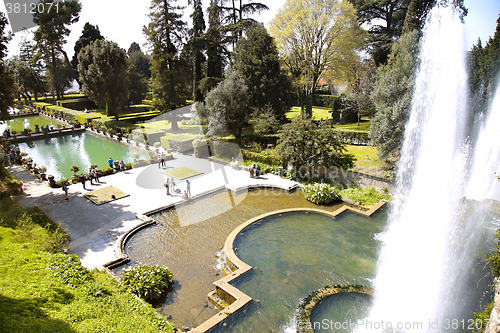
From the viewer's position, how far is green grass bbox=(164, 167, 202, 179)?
21453 mm

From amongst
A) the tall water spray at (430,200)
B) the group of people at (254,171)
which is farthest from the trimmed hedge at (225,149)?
the tall water spray at (430,200)

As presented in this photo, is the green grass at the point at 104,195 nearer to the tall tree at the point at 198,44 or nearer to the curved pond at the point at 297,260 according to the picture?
the curved pond at the point at 297,260

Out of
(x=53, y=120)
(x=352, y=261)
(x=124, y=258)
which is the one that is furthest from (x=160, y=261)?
(x=53, y=120)

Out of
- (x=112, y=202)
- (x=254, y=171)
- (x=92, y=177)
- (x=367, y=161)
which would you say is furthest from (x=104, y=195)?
(x=367, y=161)

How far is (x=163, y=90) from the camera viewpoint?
36.3 m

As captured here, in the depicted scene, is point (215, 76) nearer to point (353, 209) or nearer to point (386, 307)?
point (353, 209)

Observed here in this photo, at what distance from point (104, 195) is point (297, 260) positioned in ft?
44.5

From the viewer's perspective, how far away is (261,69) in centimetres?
2964

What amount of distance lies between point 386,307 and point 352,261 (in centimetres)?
252

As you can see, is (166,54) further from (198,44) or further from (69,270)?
(69,270)

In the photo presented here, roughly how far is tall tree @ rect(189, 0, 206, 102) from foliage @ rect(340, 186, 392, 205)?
913 inches

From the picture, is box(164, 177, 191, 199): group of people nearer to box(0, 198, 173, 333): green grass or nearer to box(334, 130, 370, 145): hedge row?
box(0, 198, 173, 333): green grass

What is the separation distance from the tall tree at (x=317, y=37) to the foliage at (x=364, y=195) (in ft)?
36.3

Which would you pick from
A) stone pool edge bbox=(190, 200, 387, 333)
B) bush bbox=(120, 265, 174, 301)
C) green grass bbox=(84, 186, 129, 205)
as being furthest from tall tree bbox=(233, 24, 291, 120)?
bush bbox=(120, 265, 174, 301)
